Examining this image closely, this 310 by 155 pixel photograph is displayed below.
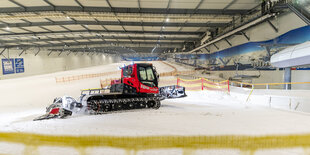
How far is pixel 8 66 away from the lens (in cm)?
2589

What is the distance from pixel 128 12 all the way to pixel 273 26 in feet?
44.7

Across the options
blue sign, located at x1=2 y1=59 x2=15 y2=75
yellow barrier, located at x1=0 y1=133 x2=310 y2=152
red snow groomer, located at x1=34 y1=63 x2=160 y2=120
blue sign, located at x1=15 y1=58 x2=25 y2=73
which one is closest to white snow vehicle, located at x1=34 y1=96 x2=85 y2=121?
red snow groomer, located at x1=34 y1=63 x2=160 y2=120

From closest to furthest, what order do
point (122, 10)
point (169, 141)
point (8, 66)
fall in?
point (169, 141), point (122, 10), point (8, 66)

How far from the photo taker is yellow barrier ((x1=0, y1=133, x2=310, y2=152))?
2.18m

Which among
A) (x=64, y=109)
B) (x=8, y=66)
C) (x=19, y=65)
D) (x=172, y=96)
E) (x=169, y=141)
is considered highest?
(x=19, y=65)

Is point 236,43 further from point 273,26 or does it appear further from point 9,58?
point 9,58

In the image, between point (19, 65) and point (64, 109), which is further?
point (19, 65)

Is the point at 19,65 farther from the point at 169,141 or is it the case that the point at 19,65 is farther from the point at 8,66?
the point at 169,141

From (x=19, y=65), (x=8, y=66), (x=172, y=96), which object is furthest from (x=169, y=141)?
(x=19, y=65)

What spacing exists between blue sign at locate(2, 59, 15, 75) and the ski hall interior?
0.47 feet

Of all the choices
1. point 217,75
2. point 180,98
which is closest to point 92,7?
point 180,98

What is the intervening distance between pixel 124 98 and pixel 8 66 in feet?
98.2

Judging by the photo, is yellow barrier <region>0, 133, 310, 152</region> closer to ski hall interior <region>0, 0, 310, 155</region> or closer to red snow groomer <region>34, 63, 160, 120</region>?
ski hall interior <region>0, 0, 310, 155</region>

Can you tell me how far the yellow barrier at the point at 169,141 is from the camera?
2182 mm
